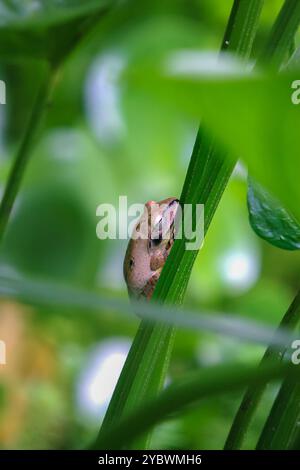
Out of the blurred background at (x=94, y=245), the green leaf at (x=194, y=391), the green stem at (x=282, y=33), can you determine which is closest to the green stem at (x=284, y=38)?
the green stem at (x=282, y=33)

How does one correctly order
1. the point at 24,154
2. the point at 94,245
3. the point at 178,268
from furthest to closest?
the point at 94,245 → the point at 24,154 → the point at 178,268

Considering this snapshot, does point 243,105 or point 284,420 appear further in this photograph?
point 284,420

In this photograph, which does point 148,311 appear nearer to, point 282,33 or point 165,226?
point 282,33

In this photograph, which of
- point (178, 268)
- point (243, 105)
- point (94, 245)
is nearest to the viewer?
point (243, 105)

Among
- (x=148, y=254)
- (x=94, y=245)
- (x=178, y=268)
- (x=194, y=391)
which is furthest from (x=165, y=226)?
(x=94, y=245)

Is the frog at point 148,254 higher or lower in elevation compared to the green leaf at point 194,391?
higher

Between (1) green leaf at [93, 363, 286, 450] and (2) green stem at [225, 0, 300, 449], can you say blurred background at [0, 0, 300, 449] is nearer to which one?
(2) green stem at [225, 0, 300, 449]

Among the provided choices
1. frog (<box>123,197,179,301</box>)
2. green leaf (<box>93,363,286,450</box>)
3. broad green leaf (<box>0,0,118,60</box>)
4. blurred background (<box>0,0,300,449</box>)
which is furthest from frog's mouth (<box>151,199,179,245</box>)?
blurred background (<box>0,0,300,449</box>)

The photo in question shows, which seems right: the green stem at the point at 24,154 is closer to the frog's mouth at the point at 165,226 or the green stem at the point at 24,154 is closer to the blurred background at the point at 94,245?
the frog's mouth at the point at 165,226
